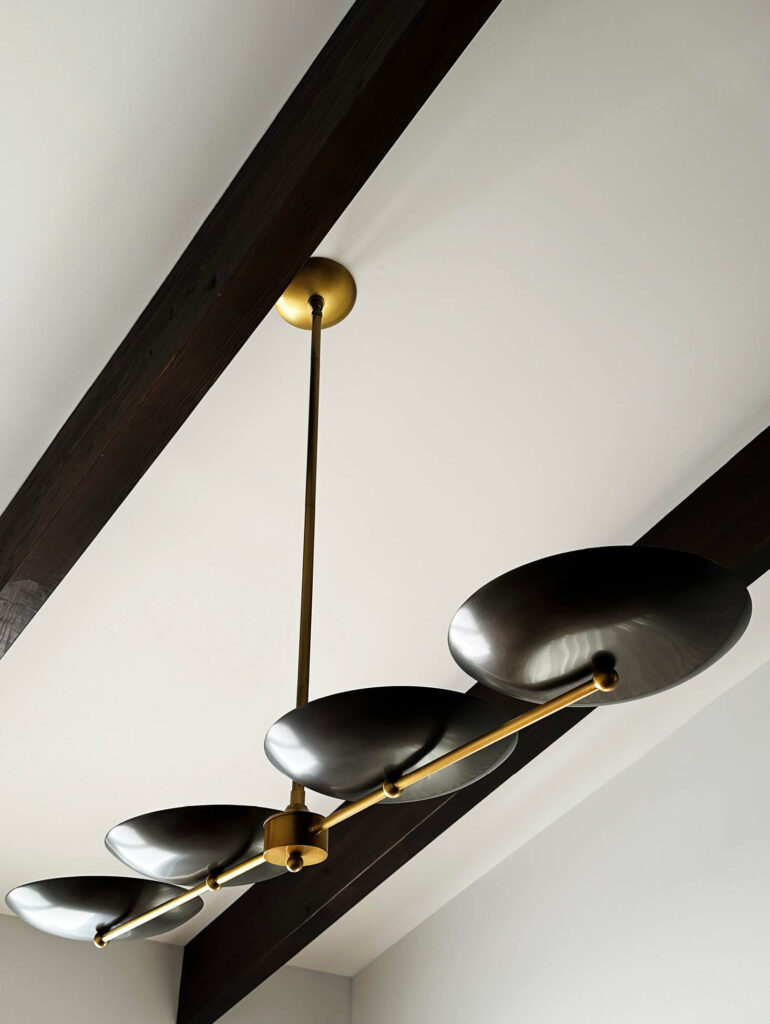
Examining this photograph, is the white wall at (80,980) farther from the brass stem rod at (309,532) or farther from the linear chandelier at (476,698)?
the brass stem rod at (309,532)

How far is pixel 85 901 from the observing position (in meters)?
1.78

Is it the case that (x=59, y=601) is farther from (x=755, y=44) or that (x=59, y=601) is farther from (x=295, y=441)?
(x=755, y=44)

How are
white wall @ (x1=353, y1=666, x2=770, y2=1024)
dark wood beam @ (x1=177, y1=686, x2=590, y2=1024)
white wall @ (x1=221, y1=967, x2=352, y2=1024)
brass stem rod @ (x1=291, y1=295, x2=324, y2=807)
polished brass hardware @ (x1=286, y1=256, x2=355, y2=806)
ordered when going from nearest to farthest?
brass stem rod @ (x1=291, y1=295, x2=324, y2=807) → polished brass hardware @ (x1=286, y1=256, x2=355, y2=806) → white wall @ (x1=353, y1=666, x2=770, y2=1024) → dark wood beam @ (x1=177, y1=686, x2=590, y2=1024) → white wall @ (x1=221, y1=967, x2=352, y2=1024)

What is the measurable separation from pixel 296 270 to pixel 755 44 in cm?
80

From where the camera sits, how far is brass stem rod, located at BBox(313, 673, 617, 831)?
1230 mm

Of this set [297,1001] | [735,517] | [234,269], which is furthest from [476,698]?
[297,1001]

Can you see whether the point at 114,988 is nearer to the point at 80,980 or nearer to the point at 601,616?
the point at 80,980

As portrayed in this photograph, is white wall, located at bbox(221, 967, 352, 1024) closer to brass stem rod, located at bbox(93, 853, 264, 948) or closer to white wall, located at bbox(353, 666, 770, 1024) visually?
white wall, located at bbox(353, 666, 770, 1024)

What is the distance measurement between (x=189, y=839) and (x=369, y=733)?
0.40 m

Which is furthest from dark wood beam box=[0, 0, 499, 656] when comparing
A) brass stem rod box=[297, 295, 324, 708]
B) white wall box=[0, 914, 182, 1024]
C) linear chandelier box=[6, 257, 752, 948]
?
white wall box=[0, 914, 182, 1024]

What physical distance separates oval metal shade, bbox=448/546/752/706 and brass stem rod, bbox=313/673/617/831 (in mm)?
18

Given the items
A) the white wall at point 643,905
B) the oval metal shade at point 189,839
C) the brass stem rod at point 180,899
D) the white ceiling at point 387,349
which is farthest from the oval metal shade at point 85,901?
the white wall at point 643,905

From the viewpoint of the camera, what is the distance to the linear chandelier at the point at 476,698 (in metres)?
1.17

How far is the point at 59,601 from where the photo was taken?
2471 millimetres
